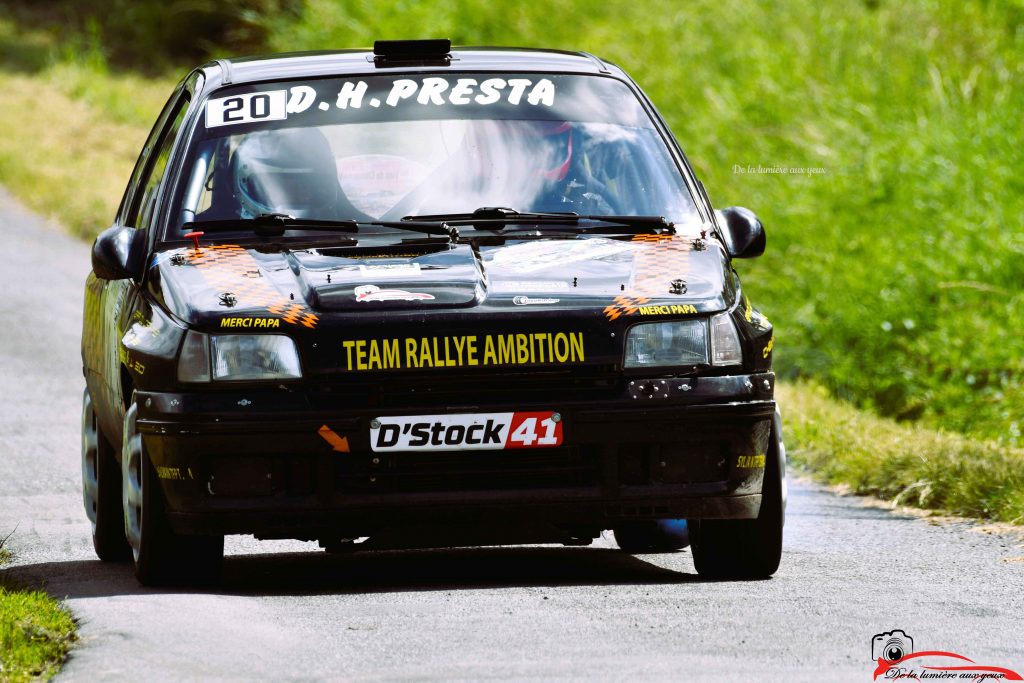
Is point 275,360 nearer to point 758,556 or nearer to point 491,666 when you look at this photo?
point 491,666

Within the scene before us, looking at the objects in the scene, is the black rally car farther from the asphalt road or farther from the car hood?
the asphalt road

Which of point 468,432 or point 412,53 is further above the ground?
point 412,53

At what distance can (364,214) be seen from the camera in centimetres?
652

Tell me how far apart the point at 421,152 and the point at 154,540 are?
5.32 feet

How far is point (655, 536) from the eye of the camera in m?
7.09

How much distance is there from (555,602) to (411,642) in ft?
2.38

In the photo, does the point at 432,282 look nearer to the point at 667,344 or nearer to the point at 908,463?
the point at 667,344

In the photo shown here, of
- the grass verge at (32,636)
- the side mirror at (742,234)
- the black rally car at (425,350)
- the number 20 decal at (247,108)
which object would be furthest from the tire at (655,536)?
the grass verge at (32,636)

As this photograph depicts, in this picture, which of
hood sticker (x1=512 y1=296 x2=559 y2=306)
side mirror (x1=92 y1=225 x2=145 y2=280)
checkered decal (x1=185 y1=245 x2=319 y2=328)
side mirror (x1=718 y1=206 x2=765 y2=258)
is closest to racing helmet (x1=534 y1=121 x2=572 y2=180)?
side mirror (x1=718 y1=206 x2=765 y2=258)

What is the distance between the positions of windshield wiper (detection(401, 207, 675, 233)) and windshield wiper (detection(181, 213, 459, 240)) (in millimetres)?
66

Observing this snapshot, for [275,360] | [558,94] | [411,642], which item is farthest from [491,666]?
[558,94]

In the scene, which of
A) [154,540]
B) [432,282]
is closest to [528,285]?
[432,282]

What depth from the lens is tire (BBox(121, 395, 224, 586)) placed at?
5.98 meters

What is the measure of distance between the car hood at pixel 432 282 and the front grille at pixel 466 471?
40 cm
